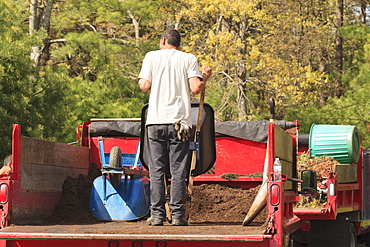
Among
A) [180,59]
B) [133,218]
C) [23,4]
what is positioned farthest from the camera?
[23,4]

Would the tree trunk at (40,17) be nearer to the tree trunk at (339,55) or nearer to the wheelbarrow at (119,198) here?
the tree trunk at (339,55)

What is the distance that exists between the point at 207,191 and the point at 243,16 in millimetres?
19523

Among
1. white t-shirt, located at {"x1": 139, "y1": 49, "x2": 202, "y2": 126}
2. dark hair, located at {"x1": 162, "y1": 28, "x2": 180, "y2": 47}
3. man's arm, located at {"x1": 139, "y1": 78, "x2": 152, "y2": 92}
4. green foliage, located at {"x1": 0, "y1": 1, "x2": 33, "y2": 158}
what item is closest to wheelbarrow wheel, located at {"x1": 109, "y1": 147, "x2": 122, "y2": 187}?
white t-shirt, located at {"x1": 139, "y1": 49, "x2": 202, "y2": 126}

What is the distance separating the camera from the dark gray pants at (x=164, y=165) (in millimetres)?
5809

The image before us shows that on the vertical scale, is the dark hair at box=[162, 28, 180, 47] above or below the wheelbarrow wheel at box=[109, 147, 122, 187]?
above

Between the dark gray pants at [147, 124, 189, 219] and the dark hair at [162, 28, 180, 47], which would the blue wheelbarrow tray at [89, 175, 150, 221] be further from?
the dark hair at [162, 28, 180, 47]

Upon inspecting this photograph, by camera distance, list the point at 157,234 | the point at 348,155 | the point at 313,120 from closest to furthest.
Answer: the point at 157,234 → the point at 348,155 → the point at 313,120

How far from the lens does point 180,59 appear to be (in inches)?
236

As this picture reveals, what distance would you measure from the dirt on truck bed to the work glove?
2.70 ft

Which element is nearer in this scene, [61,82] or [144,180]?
[144,180]

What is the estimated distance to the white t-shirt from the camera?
586 cm

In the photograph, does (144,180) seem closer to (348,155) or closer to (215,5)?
(348,155)

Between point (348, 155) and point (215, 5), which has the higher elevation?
point (215, 5)

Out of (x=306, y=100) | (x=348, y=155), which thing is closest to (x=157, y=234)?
(x=348, y=155)
